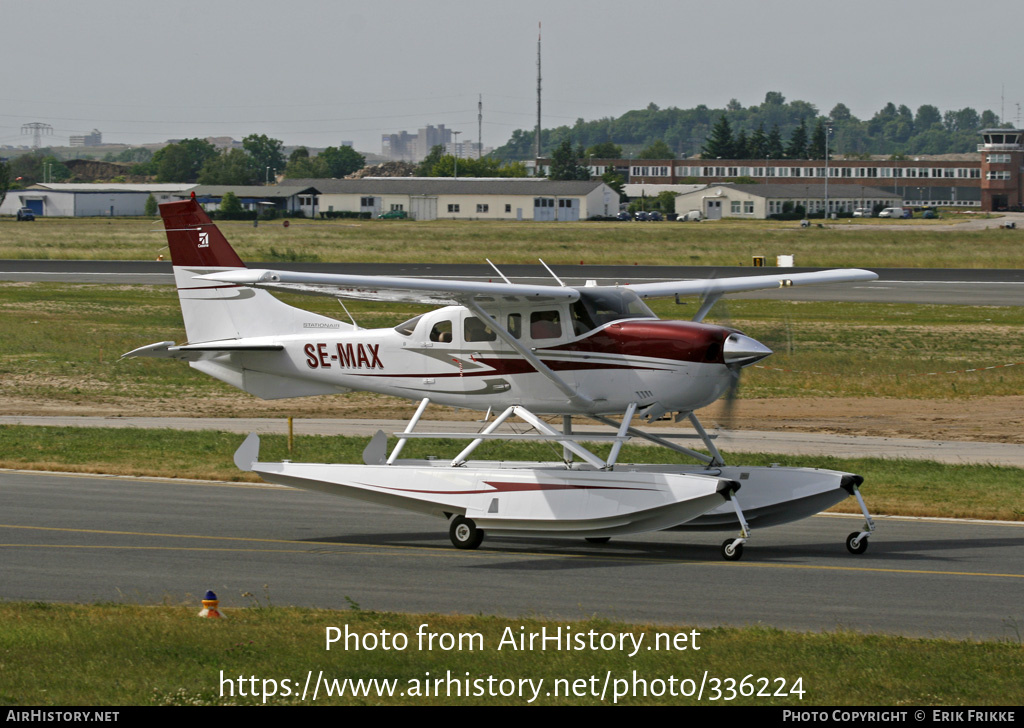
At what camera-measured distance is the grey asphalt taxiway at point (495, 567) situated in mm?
11227

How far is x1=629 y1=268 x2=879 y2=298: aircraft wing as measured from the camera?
1540 centimetres

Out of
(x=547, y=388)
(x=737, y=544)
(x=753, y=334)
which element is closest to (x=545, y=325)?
(x=547, y=388)

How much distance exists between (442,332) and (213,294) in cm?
410

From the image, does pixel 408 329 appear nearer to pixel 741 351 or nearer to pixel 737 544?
pixel 741 351

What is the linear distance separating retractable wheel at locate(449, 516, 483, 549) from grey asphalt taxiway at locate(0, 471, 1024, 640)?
0.54 feet

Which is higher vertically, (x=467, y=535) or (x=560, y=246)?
(x=560, y=246)

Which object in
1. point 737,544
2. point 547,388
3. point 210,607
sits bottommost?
point 737,544

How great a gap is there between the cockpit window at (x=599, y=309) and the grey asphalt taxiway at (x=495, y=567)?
281cm

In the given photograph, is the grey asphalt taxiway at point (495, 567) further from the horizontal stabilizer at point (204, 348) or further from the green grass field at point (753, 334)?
the green grass field at point (753, 334)

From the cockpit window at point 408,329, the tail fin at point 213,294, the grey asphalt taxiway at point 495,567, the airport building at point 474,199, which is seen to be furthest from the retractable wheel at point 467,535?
the airport building at point 474,199

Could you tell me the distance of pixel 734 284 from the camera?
1592 cm

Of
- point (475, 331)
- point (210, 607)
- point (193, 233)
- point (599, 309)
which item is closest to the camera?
point (210, 607)

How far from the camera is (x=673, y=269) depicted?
5691 cm
